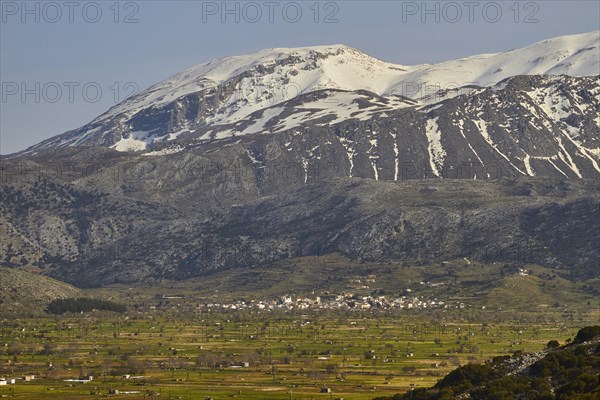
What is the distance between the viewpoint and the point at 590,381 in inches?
3142

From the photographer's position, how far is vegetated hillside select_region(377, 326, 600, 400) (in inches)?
3162

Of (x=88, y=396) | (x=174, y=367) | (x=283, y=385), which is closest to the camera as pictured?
(x=88, y=396)

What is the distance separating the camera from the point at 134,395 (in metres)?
154

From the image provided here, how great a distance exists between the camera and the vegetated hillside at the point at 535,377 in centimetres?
8031

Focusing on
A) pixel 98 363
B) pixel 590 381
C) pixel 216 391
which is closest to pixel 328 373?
pixel 216 391

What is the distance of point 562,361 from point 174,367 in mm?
113595

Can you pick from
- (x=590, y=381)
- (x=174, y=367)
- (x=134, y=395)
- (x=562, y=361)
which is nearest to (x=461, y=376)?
(x=562, y=361)

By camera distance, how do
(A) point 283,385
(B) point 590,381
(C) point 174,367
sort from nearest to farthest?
(B) point 590,381, (A) point 283,385, (C) point 174,367

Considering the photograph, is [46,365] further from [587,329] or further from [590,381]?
[590,381]

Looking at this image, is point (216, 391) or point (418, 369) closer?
point (216, 391)

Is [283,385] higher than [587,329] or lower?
lower

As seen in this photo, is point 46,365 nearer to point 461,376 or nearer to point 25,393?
point 25,393

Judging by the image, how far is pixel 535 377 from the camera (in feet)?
287

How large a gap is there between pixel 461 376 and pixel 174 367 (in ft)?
343
